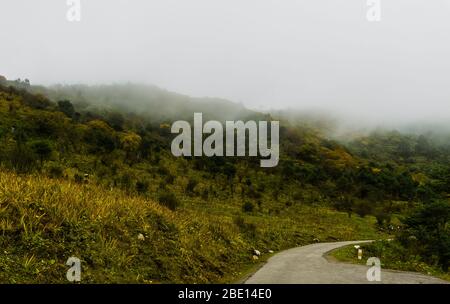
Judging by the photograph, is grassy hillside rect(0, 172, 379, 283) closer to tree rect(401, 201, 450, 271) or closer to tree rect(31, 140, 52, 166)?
tree rect(401, 201, 450, 271)

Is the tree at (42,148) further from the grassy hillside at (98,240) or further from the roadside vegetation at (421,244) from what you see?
the roadside vegetation at (421,244)

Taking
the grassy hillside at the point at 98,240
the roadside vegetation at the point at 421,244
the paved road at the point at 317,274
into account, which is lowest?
the roadside vegetation at the point at 421,244

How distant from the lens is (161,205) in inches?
816

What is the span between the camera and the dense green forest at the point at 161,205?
1142cm

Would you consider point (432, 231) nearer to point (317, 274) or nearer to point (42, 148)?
point (317, 274)

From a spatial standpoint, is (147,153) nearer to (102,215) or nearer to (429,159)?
(102,215)

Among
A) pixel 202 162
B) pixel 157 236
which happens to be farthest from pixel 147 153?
pixel 157 236

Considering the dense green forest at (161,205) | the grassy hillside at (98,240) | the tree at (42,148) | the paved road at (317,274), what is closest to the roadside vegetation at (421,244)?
the dense green forest at (161,205)

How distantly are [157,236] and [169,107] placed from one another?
149 metres

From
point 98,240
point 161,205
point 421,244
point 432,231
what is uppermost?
point 98,240

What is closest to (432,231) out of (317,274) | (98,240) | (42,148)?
(317,274)

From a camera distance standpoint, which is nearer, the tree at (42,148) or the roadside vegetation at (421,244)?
the roadside vegetation at (421,244)

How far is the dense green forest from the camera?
1142cm

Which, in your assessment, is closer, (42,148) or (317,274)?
(317,274)
